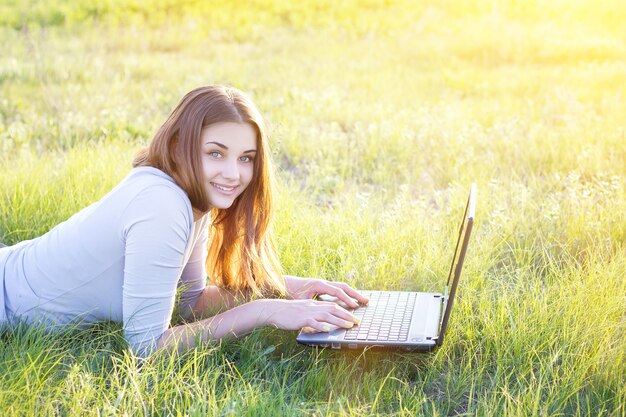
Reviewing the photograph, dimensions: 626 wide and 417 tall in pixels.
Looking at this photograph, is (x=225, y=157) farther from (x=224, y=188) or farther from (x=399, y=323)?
(x=399, y=323)

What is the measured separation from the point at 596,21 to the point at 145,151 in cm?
1213

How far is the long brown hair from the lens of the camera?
9.95 ft

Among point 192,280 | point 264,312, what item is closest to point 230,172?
point 264,312

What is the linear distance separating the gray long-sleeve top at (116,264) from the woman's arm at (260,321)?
0.09m

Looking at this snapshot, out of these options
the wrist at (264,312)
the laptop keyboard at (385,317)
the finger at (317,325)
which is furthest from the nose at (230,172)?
the laptop keyboard at (385,317)

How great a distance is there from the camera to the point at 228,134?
3057 mm

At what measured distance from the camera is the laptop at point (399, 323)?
2930mm

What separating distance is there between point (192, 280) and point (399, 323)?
40.5 inches

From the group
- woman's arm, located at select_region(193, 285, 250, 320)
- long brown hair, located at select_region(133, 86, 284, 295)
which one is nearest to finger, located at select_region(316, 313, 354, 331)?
long brown hair, located at select_region(133, 86, 284, 295)

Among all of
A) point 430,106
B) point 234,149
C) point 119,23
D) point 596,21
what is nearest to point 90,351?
point 234,149

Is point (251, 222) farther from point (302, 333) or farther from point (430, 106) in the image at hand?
point (430, 106)

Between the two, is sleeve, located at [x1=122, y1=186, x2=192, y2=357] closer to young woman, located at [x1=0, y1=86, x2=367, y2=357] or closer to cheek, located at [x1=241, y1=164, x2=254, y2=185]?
young woman, located at [x1=0, y1=86, x2=367, y2=357]

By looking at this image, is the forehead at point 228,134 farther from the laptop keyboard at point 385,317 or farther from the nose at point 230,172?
the laptop keyboard at point 385,317

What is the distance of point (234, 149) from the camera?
3.09m
